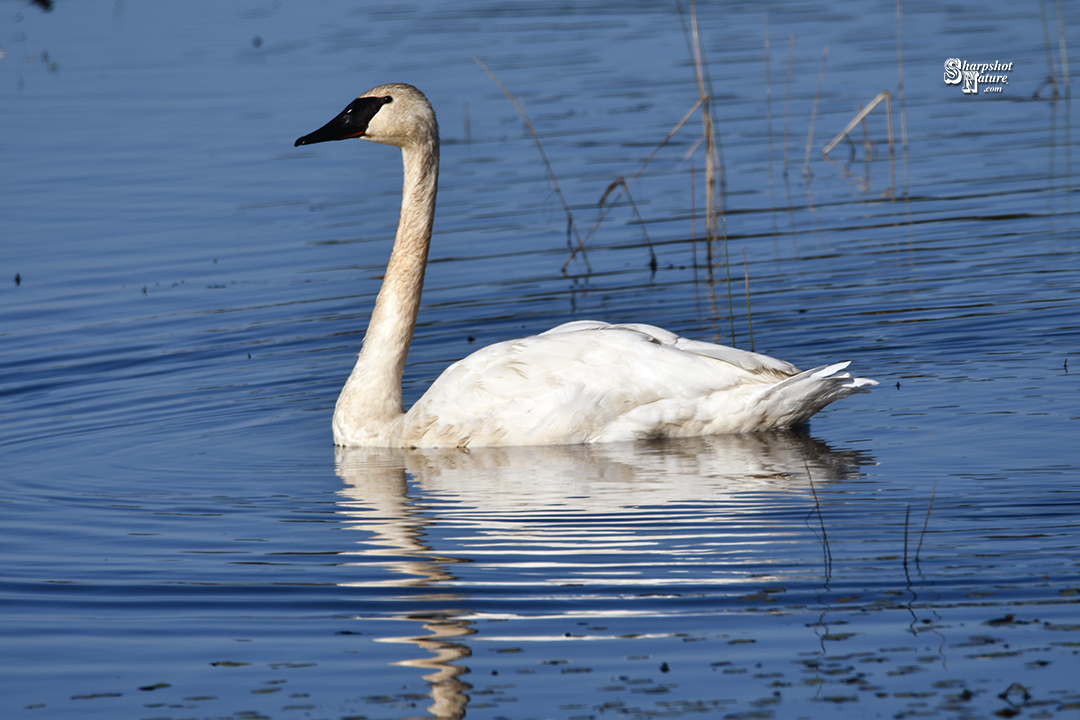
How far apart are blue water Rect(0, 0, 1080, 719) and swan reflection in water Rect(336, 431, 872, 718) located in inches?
1.1

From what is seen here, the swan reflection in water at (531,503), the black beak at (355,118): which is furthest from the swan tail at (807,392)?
the black beak at (355,118)

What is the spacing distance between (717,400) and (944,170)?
830cm

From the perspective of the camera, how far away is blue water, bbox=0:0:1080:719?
5316 mm

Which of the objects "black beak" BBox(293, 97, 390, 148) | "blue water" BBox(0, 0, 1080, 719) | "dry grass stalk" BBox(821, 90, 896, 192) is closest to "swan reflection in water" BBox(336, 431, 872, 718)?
"blue water" BBox(0, 0, 1080, 719)

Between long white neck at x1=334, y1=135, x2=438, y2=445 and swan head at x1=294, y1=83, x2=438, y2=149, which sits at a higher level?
swan head at x1=294, y1=83, x2=438, y2=149

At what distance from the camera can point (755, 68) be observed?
22016mm

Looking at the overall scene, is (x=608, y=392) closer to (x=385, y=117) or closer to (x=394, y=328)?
(x=394, y=328)

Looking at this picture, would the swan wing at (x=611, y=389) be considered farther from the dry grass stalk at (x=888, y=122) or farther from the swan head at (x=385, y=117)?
the dry grass stalk at (x=888, y=122)

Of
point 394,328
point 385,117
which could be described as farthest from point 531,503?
point 385,117

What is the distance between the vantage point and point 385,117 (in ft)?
30.6

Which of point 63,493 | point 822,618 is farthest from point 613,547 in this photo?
point 63,493

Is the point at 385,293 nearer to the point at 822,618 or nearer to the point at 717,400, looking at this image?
the point at 717,400

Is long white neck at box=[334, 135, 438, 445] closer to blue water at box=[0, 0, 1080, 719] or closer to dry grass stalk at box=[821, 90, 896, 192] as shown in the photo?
blue water at box=[0, 0, 1080, 719]

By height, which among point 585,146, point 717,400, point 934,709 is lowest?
point 934,709
